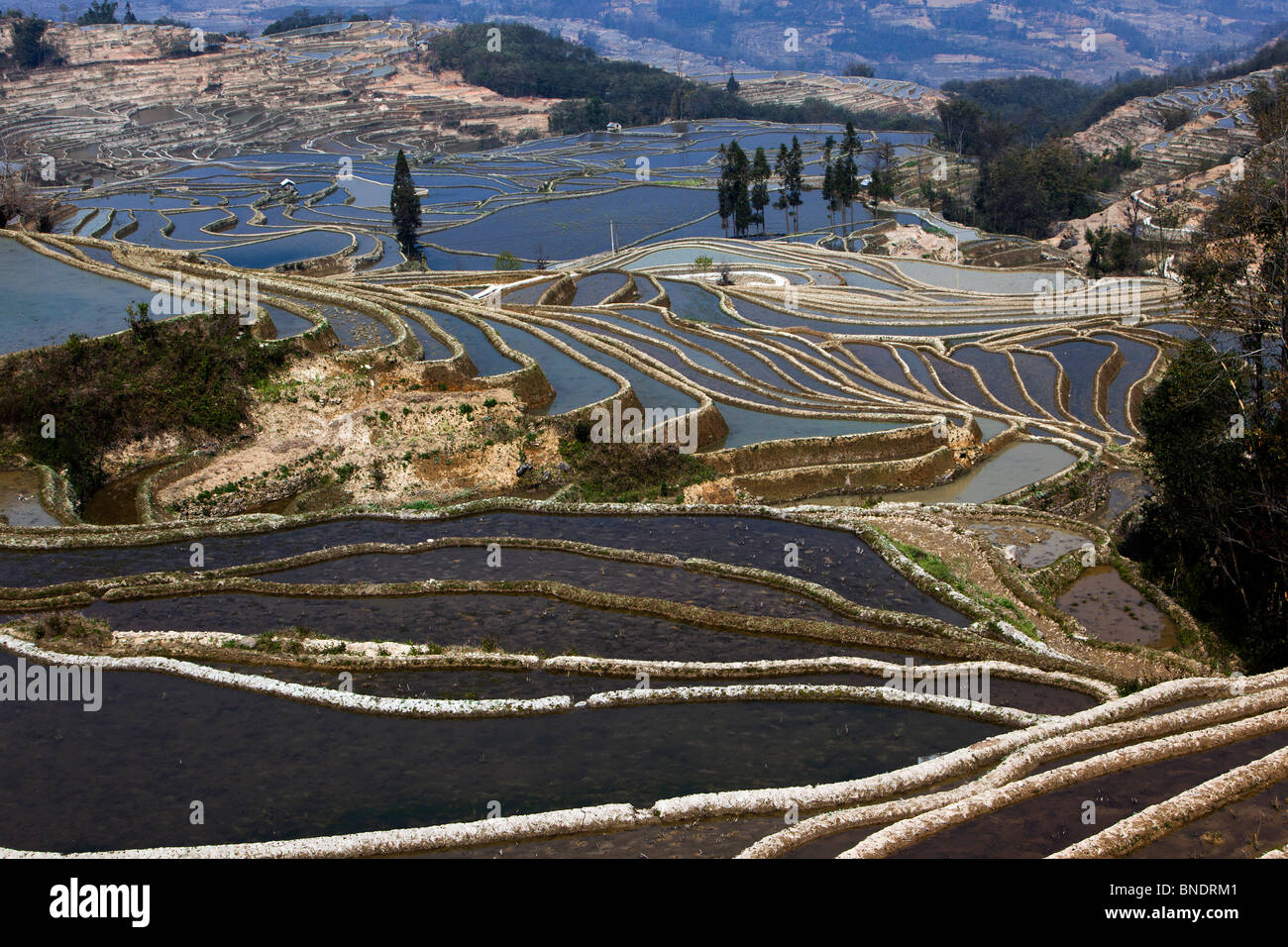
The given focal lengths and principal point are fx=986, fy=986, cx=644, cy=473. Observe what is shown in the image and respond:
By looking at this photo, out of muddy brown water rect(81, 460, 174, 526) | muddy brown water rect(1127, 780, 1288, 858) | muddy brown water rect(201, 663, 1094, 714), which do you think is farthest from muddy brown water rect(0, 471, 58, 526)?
muddy brown water rect(1127, 780, 1288, 858)

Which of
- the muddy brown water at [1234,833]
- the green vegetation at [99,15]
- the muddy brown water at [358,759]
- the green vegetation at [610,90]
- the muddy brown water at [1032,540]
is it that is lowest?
the muddy brown water at [358,759]

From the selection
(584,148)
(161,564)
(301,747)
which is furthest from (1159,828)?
(584,148)

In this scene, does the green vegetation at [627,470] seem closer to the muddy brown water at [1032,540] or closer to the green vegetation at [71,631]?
the muddy brown water at [1032,540]

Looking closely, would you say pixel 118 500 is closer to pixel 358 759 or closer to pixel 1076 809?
pixel 358 759

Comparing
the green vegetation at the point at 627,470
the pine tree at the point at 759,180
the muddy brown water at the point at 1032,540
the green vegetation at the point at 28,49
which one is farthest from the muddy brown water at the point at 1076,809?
the green vegetation at the point at 28,49

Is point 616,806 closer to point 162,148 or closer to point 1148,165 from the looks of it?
point 1148,165

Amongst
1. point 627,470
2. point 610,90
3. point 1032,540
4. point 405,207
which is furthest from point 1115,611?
point 610,90
